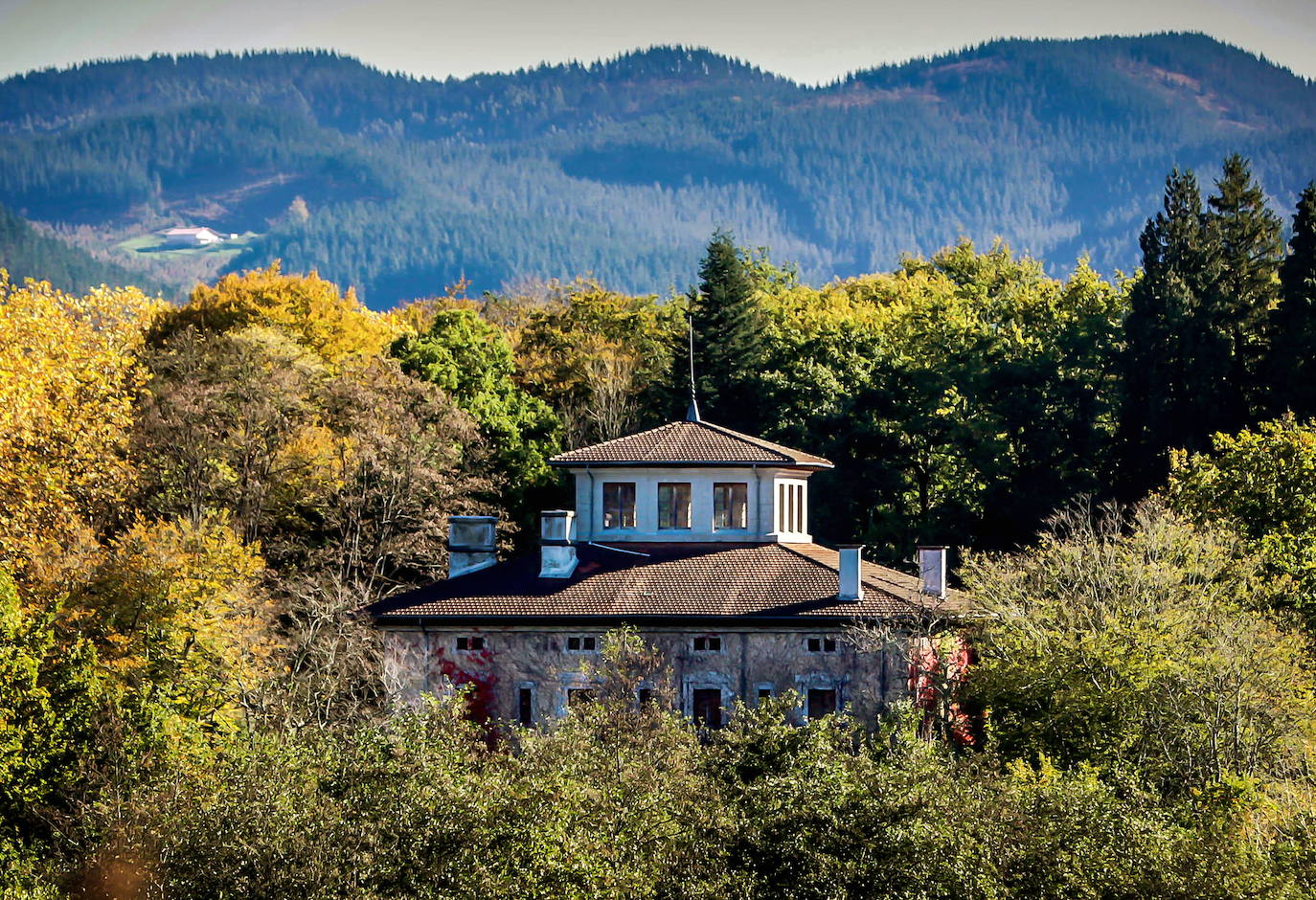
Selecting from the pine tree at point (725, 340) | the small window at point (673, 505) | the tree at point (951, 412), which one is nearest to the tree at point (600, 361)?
the pine tree at point (725, 340)

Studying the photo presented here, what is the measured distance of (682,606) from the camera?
147ft

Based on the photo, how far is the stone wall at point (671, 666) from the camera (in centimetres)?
4384

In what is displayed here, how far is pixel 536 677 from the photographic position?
1774 inches

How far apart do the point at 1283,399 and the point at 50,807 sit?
3685 cm

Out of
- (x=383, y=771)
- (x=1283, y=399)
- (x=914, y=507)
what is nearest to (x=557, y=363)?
(x=914, y=507)

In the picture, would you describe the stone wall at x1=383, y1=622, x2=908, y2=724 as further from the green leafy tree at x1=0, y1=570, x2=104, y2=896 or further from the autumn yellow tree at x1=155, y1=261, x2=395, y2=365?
the autumn yellow tree at x1=155, y1=261, x2=395, y2=365

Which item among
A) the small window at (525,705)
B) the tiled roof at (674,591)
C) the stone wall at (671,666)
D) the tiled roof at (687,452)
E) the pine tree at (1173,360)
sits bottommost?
the small window at (525,705)

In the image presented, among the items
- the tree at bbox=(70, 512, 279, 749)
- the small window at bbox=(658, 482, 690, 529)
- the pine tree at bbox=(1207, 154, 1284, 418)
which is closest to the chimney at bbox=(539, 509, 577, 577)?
the small window at bbox=(658, 482, 690, 529)

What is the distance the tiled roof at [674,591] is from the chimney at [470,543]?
4.26 ft

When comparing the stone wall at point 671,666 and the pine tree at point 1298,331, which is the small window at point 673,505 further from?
the pine tree at point 1298,331

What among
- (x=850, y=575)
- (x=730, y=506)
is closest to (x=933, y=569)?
(x=850, y=575)

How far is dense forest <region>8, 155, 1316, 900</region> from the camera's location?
3036cm

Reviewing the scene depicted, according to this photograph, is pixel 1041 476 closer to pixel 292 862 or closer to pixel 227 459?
pixel 227 459

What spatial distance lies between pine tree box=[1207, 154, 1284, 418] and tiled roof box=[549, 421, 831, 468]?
14.6 m
